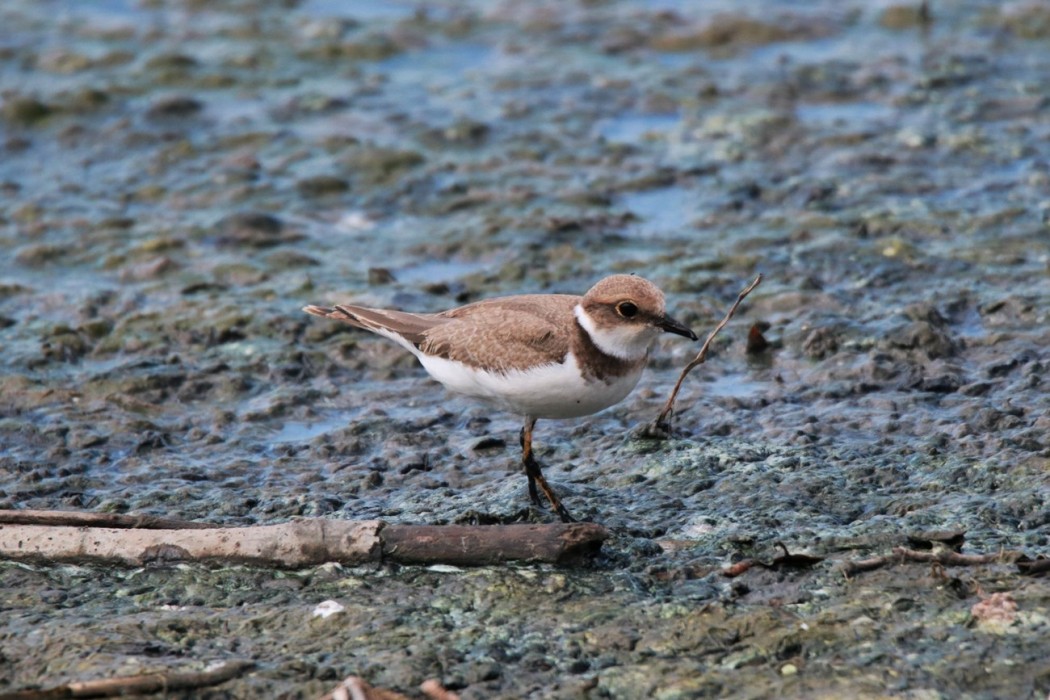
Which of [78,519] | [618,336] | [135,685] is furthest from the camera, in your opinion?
[618,336]

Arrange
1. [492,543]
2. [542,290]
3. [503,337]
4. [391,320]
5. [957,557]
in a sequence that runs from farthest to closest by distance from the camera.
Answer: [542,290] < [391,320] < [503,337] < [492,543] < [957,557]

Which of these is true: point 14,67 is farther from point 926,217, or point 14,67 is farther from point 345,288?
point 926,217

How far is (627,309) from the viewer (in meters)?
5.28

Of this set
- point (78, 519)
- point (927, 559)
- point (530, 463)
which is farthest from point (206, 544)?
point (927, 559)

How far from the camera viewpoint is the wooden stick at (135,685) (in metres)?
4.01

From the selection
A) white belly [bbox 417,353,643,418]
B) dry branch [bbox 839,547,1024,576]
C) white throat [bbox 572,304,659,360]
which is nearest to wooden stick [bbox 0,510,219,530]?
white belly [bbox 417,353,643,418]

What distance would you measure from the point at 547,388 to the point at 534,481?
0.50 metres

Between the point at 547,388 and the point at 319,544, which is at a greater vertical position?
the point at 547,388

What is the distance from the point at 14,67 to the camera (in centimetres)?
1112

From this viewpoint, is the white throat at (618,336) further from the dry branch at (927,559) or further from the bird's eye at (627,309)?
the dry branch at (927,559)

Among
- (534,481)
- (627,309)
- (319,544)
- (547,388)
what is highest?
(627,309)

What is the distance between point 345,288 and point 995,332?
11.6 feet

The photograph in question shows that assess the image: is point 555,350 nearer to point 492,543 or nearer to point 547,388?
point 547,388

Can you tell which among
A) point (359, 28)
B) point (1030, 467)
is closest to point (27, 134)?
point (359, 28)
